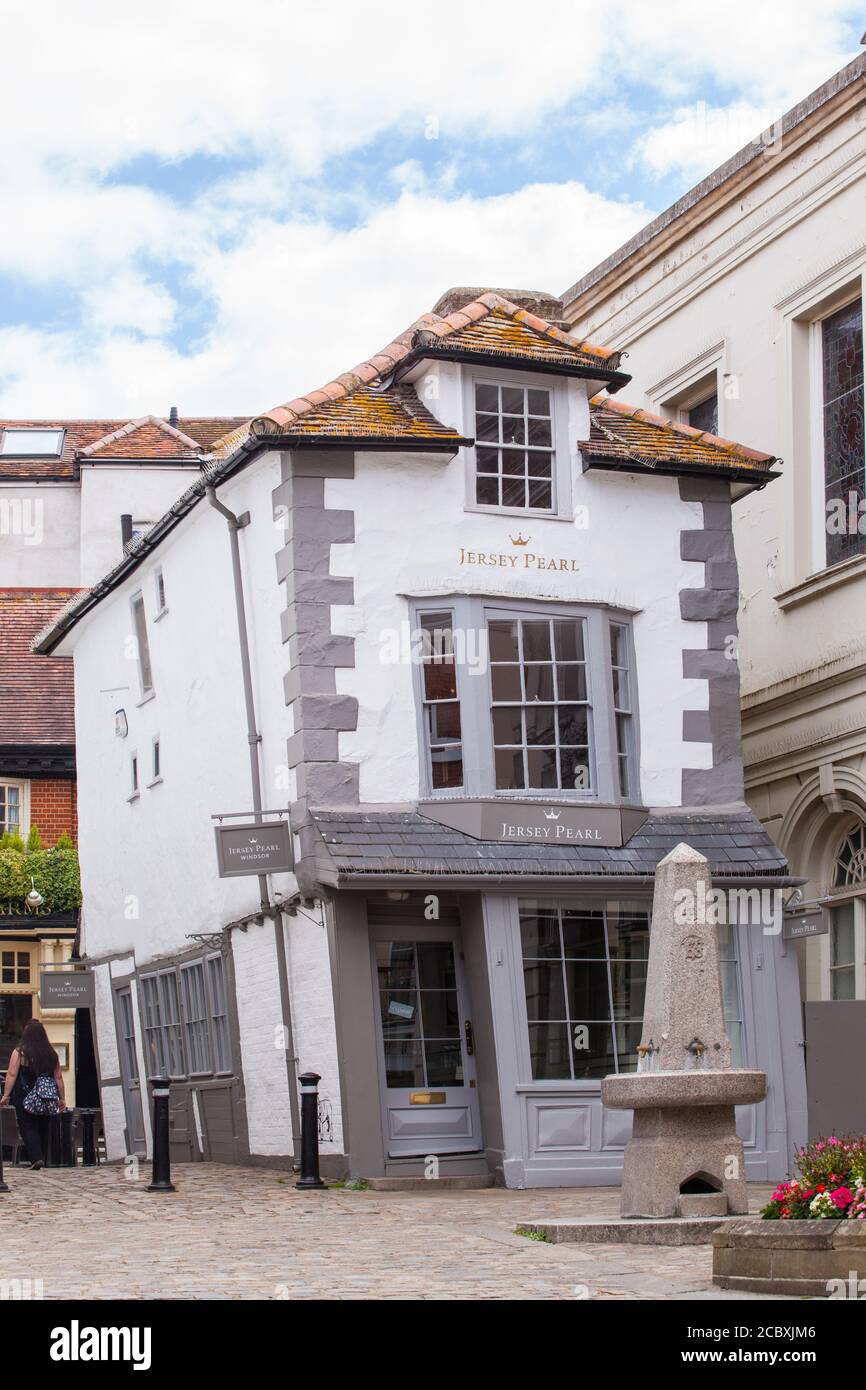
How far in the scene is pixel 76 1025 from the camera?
2742 cm

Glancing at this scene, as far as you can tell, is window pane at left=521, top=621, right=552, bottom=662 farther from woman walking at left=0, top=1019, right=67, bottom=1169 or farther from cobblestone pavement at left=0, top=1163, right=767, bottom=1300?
woman walking at left=0, top=1019, right=67, bottom=1169

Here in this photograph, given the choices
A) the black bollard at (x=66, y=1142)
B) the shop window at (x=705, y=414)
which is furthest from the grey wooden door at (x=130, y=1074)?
the shop window at (x=705, y=414)

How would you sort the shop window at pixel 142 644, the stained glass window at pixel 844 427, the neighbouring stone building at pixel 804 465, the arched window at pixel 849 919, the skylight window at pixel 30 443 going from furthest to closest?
the skylight window at pixel 30 443 < the shop window at pixel 142 644 < the stained glass window at pixel 844 427 < the neighbouring stone building at pixel 804 465 < the arched window at pixel 849 919

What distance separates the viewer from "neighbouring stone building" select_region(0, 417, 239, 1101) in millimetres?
30641

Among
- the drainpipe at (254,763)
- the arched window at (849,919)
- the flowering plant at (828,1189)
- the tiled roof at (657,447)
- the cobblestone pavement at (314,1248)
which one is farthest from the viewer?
the arched window at (849,919)

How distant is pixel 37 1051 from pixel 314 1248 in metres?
9.43

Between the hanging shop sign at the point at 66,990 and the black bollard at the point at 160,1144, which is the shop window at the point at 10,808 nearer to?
the hanging shop sign at the point at 66,990

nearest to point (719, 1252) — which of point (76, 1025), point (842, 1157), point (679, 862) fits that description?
point (842, 1157)

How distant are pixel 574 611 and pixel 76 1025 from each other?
1261 cm

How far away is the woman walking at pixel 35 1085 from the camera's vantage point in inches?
792

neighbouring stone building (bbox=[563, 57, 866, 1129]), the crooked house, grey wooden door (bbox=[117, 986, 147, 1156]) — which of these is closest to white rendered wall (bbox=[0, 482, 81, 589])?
grey wooden door (bbox=[117, 986, 147, 1156])

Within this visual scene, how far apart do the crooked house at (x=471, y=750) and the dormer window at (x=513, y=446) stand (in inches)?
1.1

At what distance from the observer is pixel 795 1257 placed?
352 inches

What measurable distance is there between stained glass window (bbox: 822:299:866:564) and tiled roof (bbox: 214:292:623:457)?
3.08 metres
